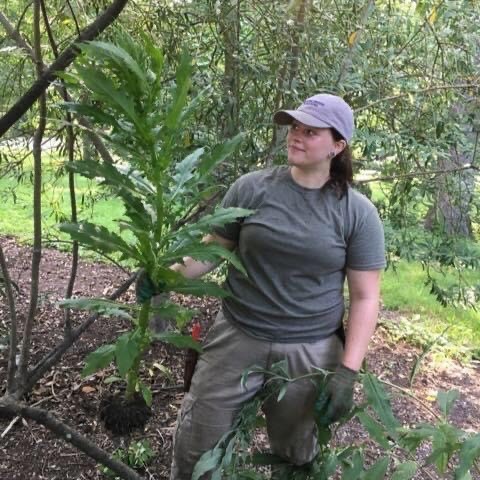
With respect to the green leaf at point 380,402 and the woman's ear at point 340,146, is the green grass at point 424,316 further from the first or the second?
the green leaf at point 380,402

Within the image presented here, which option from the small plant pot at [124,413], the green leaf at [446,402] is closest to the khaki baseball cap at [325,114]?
the green leaf at [446,402]

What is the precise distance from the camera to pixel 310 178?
208 centimetres

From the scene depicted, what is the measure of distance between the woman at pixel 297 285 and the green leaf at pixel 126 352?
1.84ft

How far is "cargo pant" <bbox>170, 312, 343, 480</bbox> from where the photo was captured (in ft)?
6.98

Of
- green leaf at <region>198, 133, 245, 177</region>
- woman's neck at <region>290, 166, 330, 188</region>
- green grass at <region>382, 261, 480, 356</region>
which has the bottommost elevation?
green grass at <region>382, 261, 480, 356</region>

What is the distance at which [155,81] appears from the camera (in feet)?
4.53

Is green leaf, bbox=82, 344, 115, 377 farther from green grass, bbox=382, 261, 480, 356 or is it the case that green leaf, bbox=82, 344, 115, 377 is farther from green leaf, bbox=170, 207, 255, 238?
green grass, bbox=382, 261, 480, 356

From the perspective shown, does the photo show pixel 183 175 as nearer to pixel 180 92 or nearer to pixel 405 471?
pixel 180 92

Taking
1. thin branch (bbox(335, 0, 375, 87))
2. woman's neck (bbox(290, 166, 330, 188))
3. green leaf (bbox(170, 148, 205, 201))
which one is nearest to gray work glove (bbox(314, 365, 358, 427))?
woman's neck (bbox(290, 166, 330, 188))

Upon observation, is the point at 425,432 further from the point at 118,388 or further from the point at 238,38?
the point at 118,388

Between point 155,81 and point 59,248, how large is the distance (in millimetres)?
4754

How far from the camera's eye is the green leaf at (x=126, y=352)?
1501mm

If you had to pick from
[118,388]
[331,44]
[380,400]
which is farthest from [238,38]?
[118,388]

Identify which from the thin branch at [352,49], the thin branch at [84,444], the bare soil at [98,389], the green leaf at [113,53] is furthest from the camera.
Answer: the bare soil at [98,389]
